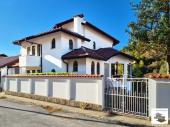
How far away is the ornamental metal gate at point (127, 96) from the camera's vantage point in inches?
475

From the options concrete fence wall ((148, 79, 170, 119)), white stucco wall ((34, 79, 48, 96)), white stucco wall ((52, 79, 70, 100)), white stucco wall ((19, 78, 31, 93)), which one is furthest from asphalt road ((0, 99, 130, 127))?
white stucco wall ((19, 78, 31, 93))

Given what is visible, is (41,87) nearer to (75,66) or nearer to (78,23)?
(75,66)

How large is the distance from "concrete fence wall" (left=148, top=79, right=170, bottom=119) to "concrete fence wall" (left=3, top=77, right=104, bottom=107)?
326cm

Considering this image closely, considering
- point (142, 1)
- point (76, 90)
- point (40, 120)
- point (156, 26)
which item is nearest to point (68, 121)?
point (40, 120)

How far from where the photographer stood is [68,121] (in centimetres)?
1162

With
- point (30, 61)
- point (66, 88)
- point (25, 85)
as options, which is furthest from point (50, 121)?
point (30, 61)

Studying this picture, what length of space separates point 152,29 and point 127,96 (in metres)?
8.08

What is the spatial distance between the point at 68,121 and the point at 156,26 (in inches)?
425

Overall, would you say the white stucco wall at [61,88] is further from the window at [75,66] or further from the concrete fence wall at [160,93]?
the window at [75,66]

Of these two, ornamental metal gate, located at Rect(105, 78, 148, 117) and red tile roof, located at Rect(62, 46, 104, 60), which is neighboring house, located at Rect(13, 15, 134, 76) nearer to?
red tile roof, located at Rect(62, 46, 104, 60)

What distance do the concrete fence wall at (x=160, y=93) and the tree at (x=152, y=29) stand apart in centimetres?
764

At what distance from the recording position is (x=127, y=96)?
1275 centimetres

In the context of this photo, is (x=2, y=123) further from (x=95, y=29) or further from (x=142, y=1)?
(x=95, y=29)

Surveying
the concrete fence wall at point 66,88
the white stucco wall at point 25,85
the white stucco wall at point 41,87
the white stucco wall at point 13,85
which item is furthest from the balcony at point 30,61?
the white stucco wall at point 41,87
